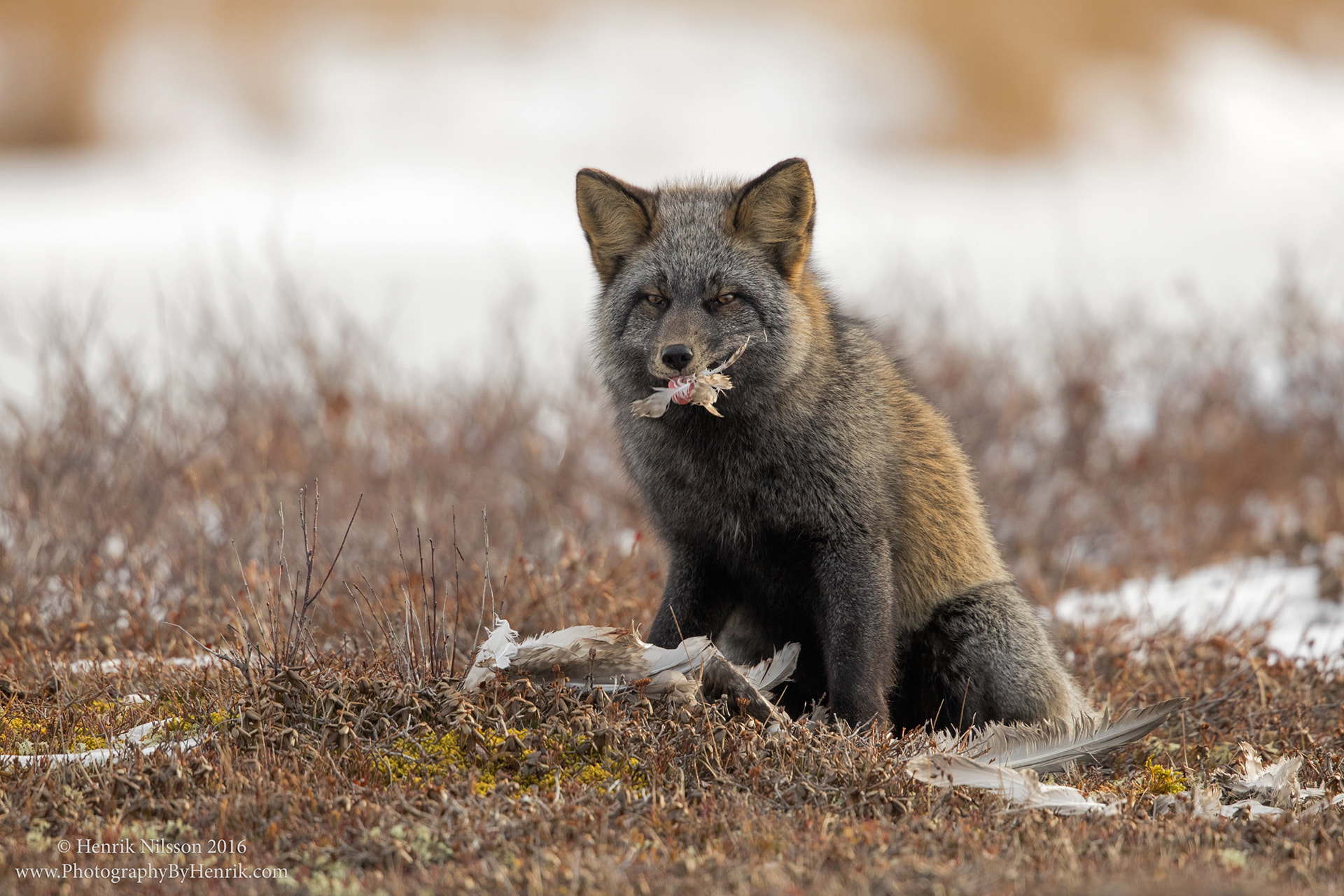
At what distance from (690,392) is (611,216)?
1.09 m

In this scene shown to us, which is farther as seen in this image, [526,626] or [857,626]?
[526,626]

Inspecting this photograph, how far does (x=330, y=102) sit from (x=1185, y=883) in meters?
34.2

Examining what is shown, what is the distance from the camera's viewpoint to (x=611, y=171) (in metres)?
30.4

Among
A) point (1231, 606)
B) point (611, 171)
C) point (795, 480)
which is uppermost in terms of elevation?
point (611, 171)

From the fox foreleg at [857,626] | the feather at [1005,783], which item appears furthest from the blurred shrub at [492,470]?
the feather at [1005,783]

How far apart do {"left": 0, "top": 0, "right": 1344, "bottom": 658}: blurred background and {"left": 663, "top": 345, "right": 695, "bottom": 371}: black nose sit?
221 centimetres

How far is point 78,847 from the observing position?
161 inches

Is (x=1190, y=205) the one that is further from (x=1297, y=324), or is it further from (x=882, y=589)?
(x=882, y=589)

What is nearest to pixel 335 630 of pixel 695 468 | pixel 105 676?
pixel 105 676

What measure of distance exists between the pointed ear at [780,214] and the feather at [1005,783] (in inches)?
89.7

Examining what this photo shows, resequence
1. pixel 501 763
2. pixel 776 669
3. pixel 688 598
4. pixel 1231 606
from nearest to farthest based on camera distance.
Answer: pixel 501 763, pixel 776 669, pixel 688 598, pixel 1231 606

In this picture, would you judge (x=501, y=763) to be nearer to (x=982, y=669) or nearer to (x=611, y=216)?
(x=982, y=669)

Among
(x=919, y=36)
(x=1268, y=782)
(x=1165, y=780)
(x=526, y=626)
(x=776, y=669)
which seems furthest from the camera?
(x=919, y=36)

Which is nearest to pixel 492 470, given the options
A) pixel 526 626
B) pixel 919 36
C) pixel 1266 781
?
pixel 526 626
